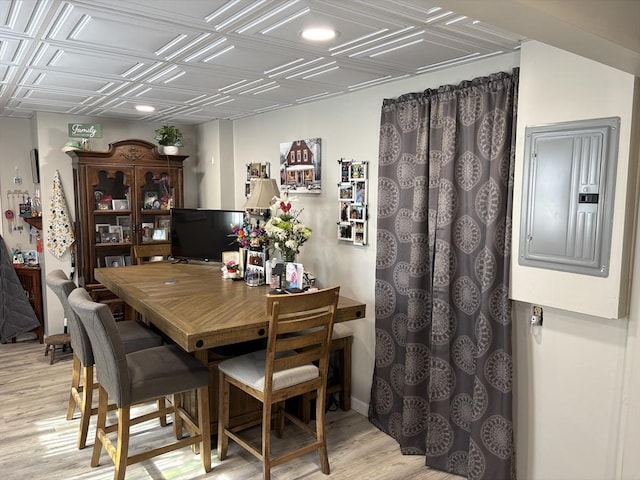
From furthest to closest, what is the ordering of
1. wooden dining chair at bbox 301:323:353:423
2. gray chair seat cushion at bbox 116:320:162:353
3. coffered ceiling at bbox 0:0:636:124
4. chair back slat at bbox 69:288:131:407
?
wooden dining chair at bbox 301:323:353:423 < gray chair seat cushion at bbox 116:320:162:353 < chair back slat at bbox 69:288:131:407 < coffered ceiling at bbox 0:0:636:124

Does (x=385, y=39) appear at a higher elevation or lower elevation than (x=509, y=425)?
higher

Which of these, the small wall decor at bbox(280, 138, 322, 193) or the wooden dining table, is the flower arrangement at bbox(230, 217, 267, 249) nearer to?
the wooden dining table

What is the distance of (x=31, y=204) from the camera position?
506 cm

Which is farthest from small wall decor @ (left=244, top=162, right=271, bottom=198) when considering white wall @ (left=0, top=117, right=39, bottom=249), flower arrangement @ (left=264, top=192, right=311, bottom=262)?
white wall @ (left=0, top=117, right=39, bottom=249)

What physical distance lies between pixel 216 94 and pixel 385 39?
5.82 ft

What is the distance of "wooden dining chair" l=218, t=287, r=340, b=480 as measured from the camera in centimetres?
245

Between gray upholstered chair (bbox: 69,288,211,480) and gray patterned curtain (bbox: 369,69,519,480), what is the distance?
4.05ft

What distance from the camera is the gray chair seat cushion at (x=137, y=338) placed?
317 centimetres

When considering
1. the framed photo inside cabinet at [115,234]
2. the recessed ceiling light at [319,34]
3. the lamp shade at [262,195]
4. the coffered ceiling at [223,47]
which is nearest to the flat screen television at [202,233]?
the lamp shade at [262,195]

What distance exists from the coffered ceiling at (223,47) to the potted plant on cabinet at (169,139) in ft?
3.59

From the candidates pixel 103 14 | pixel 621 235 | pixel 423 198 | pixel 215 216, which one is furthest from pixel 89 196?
pixel 621 235

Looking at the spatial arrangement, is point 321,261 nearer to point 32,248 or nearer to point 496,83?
point 496,83

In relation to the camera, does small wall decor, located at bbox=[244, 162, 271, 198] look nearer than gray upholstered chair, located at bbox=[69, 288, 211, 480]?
No

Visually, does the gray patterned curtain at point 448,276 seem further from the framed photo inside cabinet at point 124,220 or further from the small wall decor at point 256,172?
the framed photo inside cabinet at point 124,220
